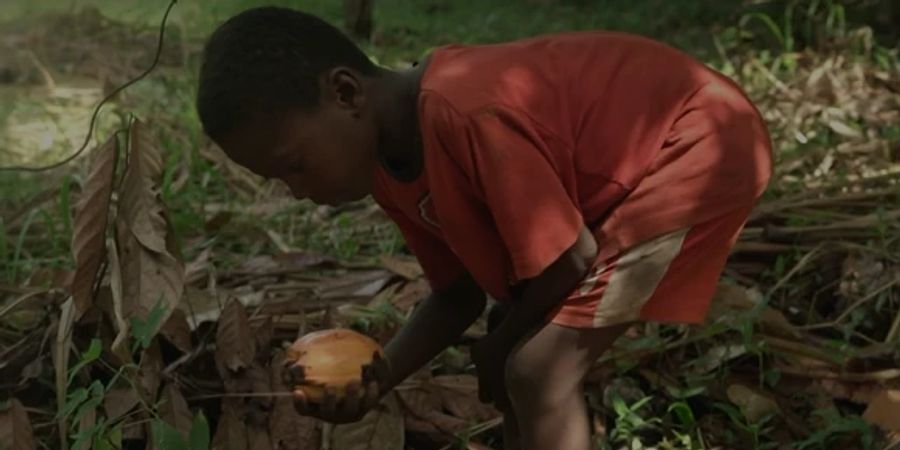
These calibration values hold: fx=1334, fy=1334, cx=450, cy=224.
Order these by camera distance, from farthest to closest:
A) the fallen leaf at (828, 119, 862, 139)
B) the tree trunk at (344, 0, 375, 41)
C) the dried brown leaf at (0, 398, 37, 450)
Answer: the tree trunk at (344, 0, 375, 41)
the fallen leaf at (828, 119, 862, 139)
the dried brown leaf at (0, 398, 37, 450)

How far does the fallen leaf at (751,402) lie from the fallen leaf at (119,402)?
1.30 meters

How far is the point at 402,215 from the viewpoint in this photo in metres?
2.55

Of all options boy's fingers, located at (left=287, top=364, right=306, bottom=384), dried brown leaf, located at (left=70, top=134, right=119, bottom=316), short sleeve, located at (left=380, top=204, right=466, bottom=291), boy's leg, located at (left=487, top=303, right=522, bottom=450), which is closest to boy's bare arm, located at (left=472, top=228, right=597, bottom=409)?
boy's leg, located at (left=487, top=303, right=522, bottom=450)

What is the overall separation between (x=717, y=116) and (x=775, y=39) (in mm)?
4652

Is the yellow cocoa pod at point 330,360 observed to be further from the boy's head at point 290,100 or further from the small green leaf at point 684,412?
the small green leaf at point 684,412

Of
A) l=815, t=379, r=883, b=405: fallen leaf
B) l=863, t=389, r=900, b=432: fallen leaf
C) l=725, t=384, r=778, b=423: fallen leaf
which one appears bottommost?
l=815, t=379, r=883, b=405: fallen leaf

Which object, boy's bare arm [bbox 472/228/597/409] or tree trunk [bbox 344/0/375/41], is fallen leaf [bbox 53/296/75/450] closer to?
boy's bare arm [bbox 472/228/597/409]

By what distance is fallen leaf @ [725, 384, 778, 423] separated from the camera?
116 inches

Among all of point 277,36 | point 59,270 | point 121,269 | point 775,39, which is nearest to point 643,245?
point 277,36

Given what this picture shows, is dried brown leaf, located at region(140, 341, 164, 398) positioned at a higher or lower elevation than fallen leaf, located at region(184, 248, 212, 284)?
higher

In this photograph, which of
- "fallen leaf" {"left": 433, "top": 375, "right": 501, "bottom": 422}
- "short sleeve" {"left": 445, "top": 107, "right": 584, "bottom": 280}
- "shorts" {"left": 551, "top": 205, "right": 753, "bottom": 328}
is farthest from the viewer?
"fallen leaf" {"left": 433, "top": 375, "right": 501, "bottom": 422}

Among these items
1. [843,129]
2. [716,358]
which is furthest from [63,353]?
[843,129]

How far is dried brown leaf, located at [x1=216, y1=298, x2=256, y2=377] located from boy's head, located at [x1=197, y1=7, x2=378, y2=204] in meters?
0.63

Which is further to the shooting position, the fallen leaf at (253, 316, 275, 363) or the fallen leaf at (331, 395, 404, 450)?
the fallen leaf at (253, 316, 275, 363)
